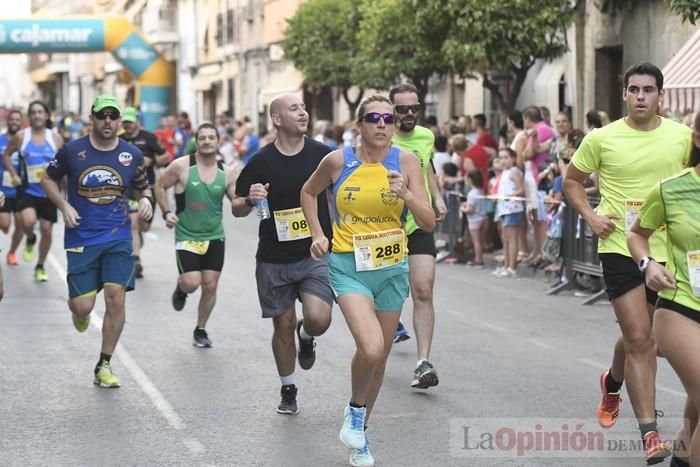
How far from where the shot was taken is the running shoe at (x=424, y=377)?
9227mm

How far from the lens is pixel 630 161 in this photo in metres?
7.46

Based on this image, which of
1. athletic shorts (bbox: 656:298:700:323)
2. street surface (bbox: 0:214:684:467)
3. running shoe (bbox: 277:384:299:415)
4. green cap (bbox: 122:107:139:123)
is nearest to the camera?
athletic shorts (bbox: 656:298:700:323)

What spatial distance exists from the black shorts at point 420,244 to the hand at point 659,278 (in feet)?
12.9

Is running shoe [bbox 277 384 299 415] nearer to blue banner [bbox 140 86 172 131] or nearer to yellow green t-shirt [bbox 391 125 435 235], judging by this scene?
yellow green t-shirt [bbox 391 125 435 235]

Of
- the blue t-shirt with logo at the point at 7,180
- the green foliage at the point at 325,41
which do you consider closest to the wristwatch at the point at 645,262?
the blue t-shirt with logo at the point at 7,180

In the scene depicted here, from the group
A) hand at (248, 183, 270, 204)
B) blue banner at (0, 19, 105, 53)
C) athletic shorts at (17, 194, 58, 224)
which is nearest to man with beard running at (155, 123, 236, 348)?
hand at (248, 183, 270, 204)

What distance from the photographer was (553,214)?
1584cm

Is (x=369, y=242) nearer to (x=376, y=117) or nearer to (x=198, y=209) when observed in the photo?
(x=376, y=117)

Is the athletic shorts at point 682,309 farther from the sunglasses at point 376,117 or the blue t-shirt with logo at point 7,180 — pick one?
the blue t-shirt with logo at point 7,180

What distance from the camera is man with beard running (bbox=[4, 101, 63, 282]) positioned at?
1653 cm

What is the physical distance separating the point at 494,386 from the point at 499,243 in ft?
32.1

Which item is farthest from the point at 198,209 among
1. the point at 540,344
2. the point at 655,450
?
the point at 655,450

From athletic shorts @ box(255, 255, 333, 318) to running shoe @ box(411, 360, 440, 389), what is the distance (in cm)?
101

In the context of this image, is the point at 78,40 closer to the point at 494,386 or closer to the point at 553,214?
the point at 553,214
